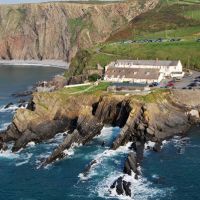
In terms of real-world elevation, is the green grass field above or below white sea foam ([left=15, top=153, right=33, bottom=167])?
above

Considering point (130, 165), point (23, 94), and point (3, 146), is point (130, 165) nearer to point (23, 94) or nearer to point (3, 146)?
point (3, 146)

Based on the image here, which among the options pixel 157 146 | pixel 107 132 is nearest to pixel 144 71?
pixel 107 132

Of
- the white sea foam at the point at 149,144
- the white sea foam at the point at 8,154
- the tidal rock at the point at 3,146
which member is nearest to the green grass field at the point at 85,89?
the tidal rock at the point at 3,146

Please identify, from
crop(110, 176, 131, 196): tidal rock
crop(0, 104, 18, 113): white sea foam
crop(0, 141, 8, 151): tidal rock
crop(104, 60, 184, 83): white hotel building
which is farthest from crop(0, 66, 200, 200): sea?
crop(0, 104, 18, 113): white sea foam

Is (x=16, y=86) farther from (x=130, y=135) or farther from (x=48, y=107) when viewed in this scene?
(x=130, y=135)

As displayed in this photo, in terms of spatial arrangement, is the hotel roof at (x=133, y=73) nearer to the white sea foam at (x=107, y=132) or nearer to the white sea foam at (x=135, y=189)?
the white sea foam at (x=107, y=132)

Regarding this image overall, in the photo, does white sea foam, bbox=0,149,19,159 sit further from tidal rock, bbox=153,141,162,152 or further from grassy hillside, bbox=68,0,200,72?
grassy hillside, bbox=68,0,200,72

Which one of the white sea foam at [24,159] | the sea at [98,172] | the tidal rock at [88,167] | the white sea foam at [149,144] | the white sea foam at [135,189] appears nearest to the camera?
the white sea foam at [135,189]
